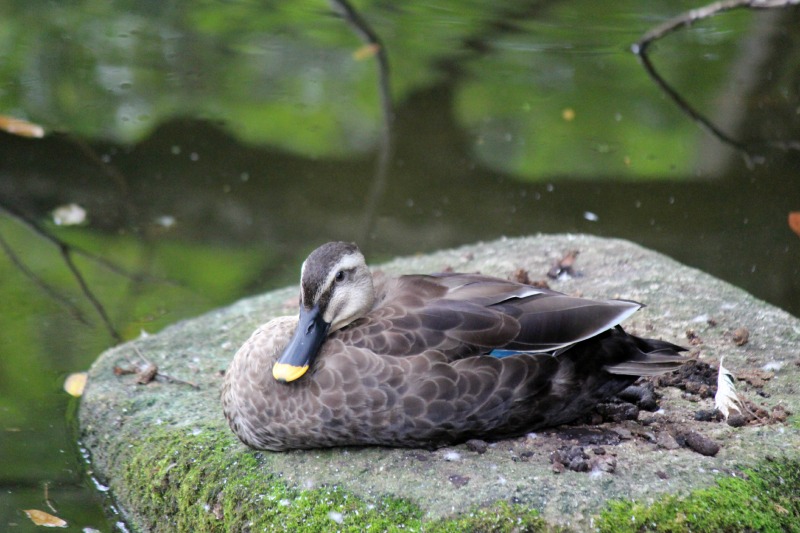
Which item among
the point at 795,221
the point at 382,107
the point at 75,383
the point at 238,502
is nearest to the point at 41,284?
the point at 75,383

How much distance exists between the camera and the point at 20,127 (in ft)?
26.3

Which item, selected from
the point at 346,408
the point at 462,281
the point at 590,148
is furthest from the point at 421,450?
the point at 590,148

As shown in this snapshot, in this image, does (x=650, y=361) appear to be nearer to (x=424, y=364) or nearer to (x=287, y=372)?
(x=424, y=364)

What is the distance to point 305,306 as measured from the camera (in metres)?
3.60

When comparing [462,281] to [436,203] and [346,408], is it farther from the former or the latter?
[436,203]

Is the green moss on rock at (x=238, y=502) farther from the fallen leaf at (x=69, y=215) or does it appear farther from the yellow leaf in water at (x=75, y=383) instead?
the fallen leaf at (x=69, y=215)

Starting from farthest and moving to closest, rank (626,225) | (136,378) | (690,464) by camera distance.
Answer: (626,225) → (136,378) → (690,464)

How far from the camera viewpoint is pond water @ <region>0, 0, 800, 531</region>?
6129mm

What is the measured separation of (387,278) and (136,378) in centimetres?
143

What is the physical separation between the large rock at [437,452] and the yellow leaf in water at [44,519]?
25 cm

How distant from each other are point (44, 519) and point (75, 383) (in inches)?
44.4

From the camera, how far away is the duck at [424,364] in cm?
346

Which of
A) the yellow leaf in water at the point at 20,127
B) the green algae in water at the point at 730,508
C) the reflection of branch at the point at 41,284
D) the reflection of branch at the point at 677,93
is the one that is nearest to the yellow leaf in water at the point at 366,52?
the reflection of branch at the point at 677,93

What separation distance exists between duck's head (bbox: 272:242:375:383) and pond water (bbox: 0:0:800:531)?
1.28 meters
